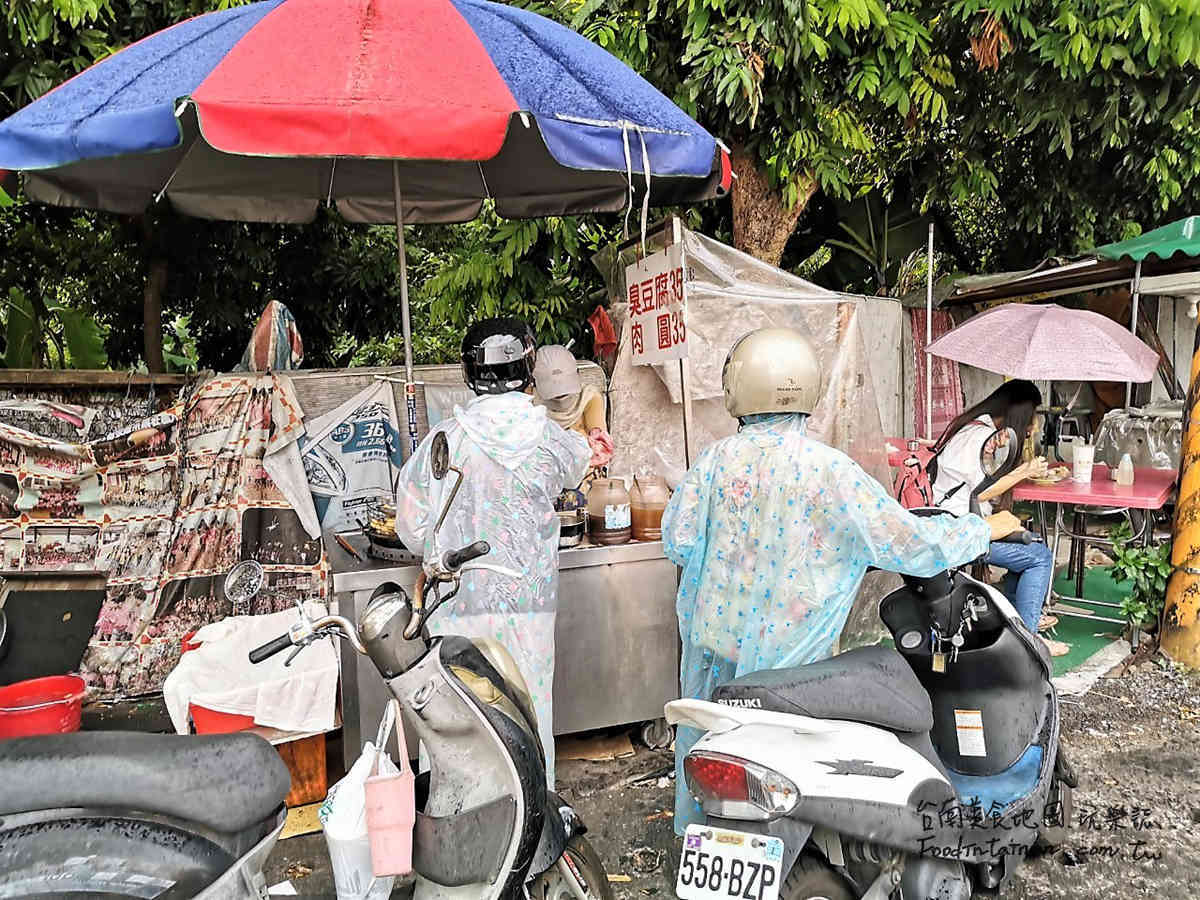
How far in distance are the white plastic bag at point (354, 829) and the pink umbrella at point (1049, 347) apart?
13.8 ft

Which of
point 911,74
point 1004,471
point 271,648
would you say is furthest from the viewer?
point 911,74

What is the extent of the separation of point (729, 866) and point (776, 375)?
1.23 m

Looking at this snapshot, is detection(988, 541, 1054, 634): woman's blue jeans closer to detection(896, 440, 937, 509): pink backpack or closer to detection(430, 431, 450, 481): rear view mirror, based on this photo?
detection(896, 440, 937, 509): pink backpack

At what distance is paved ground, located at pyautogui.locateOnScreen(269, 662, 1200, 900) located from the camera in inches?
111

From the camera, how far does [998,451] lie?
4.72 m

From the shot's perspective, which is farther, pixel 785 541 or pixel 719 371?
pixel 719 371

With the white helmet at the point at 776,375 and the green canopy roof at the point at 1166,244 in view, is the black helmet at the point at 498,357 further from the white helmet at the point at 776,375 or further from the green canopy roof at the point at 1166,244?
the green canopy roof at the point at 1166,244

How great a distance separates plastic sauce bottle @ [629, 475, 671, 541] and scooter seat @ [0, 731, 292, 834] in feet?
7.02

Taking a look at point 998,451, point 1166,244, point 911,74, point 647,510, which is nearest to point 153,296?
point 647,510

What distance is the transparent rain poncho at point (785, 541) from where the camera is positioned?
2221 millimetres

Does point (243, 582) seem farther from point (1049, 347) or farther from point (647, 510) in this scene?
point (1049, 347)

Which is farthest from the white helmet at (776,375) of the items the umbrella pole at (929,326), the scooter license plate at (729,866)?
the umbrella pole at (929,326)

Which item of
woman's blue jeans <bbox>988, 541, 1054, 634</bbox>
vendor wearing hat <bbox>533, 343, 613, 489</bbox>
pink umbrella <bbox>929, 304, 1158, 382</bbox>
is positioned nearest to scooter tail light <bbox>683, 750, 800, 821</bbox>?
woman's blue jeans <bbox>988, 541, 1054, 634</bbox>

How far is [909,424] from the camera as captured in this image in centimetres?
816
